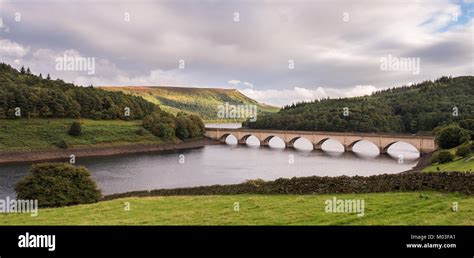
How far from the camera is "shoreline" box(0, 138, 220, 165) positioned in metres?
84.9

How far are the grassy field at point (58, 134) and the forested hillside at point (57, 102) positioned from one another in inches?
147

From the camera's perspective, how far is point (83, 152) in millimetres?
97625

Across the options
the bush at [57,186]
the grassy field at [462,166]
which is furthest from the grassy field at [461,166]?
the bush at [57,186]

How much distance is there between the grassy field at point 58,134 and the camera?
92.9m

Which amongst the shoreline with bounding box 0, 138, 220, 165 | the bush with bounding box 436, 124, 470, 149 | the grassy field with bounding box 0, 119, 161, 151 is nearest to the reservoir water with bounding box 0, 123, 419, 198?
the shoreline with bounding box 0, 138, 220, 165

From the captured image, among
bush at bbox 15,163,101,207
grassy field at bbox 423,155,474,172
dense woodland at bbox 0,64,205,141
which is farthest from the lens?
dense woodland at bbox 0,64,205,141

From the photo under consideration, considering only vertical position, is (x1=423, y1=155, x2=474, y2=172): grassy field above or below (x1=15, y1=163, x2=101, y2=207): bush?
above

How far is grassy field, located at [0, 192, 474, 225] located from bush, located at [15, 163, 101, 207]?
842 cm

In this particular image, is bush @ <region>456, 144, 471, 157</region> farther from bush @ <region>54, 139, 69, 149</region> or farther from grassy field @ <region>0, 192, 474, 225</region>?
bush @ <region>54, 139, 69, 149</region>

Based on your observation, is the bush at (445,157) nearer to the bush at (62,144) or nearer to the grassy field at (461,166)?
the grassy field at (461,166)

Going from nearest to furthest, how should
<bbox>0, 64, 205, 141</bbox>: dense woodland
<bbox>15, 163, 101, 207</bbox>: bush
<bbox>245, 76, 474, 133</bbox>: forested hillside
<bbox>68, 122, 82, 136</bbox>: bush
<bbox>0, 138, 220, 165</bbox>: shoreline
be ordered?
<bbox>15, 163, 101, 207</bbox>: bush → <bbox>0, 138, 220, 165</bbox>: shoreline → <bbox>68, 122, 82, 136</bbox>: bush → <bbox>0, 64, 205, 141</bbox>: dense woodland → <bbox>245, 76, 474, 133</bbox>: forested hillside

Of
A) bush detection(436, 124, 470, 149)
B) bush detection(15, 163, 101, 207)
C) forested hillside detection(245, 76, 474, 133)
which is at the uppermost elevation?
forested hillside detection(245, 76, 474, 133)

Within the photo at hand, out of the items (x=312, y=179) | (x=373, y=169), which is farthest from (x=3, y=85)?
(x=312, y=179)

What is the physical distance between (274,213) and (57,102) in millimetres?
114047
